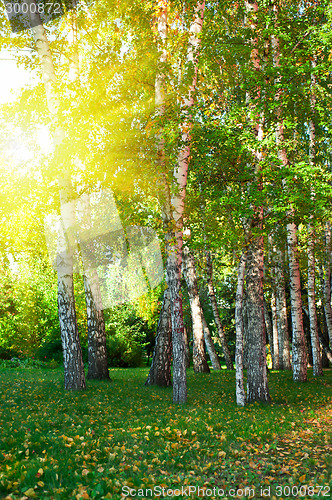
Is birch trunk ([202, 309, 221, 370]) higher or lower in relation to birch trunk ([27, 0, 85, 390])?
lower

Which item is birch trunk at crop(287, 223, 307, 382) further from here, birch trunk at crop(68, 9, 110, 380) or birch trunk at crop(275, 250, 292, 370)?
birch trunk at crop(68, 9, 110, 380)

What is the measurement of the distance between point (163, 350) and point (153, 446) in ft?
23.3

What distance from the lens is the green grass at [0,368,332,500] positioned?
467 cm

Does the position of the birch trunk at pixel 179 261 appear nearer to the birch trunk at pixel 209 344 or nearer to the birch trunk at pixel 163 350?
the birch trunk at pixel 163 350

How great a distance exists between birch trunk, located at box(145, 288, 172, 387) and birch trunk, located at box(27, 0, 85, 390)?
9.94 feet

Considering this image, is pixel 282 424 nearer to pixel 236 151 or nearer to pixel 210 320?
pixel 236 151

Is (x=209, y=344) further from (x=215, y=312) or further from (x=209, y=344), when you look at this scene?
(x=215, y=312)

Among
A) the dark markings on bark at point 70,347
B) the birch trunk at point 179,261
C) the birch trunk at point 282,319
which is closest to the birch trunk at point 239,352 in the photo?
the birch trunk at point 179,261

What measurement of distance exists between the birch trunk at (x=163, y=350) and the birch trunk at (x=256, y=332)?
3.24 meters

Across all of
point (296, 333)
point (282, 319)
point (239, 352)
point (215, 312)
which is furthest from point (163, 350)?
point (282, 319)

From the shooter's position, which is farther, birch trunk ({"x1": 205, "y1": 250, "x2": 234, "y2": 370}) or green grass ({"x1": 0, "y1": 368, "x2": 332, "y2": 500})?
birch trunk ({"x1": 205, "y1": 250, "x2": 234, "y2": 370})

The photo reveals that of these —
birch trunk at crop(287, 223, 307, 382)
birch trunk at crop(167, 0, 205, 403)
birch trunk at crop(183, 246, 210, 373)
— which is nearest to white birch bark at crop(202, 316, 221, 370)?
birch trunk at crop(183, 246, 210, 373)

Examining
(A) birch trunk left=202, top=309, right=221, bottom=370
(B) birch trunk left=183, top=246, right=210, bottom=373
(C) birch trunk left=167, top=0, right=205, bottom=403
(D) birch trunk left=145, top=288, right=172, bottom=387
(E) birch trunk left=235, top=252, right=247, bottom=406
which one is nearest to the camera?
(E) birch trunk left=235, top=252, right=247, bottom=406

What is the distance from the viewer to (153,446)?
6.16 meters
